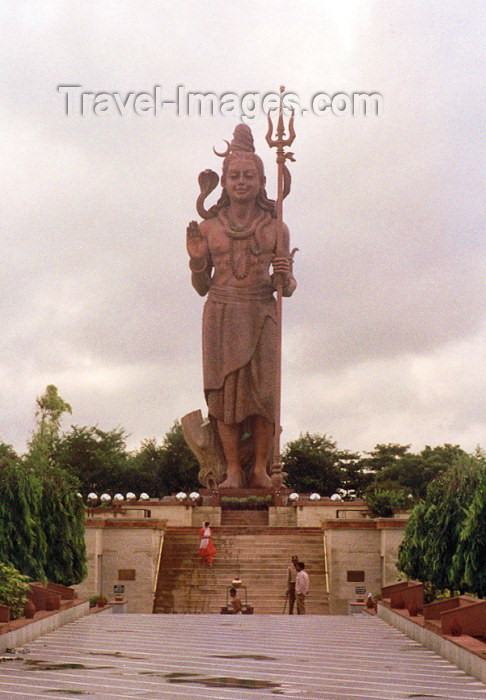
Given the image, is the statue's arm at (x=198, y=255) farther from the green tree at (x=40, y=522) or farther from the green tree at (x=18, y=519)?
the green tree at (x=18, y=519)

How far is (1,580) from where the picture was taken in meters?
13.9

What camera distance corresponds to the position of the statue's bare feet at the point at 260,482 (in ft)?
102

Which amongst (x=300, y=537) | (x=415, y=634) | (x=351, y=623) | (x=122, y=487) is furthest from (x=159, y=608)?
(x=122, y=487)

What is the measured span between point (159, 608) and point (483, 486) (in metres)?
11.7

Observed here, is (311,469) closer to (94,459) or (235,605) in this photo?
(94,459)

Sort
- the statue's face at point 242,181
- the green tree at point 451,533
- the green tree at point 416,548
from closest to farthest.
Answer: the green tree at point 451,533 < the green tree at point 416,548 < the statue's face at point 242,181

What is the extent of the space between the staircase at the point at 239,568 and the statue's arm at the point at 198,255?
26.5ft

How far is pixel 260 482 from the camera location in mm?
31234

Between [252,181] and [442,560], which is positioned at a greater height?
[252,181]

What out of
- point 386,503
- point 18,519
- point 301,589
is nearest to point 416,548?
point 301,589

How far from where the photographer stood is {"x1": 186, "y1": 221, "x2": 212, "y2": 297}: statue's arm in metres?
32.2

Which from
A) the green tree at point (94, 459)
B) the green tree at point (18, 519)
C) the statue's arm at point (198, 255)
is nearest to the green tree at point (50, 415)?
the green tree at point (94, 459)

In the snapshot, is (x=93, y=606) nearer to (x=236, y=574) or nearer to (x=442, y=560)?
(x=236, y=574)

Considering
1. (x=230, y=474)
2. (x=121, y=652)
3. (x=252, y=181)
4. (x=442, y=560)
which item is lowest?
(x=121, y=652)
